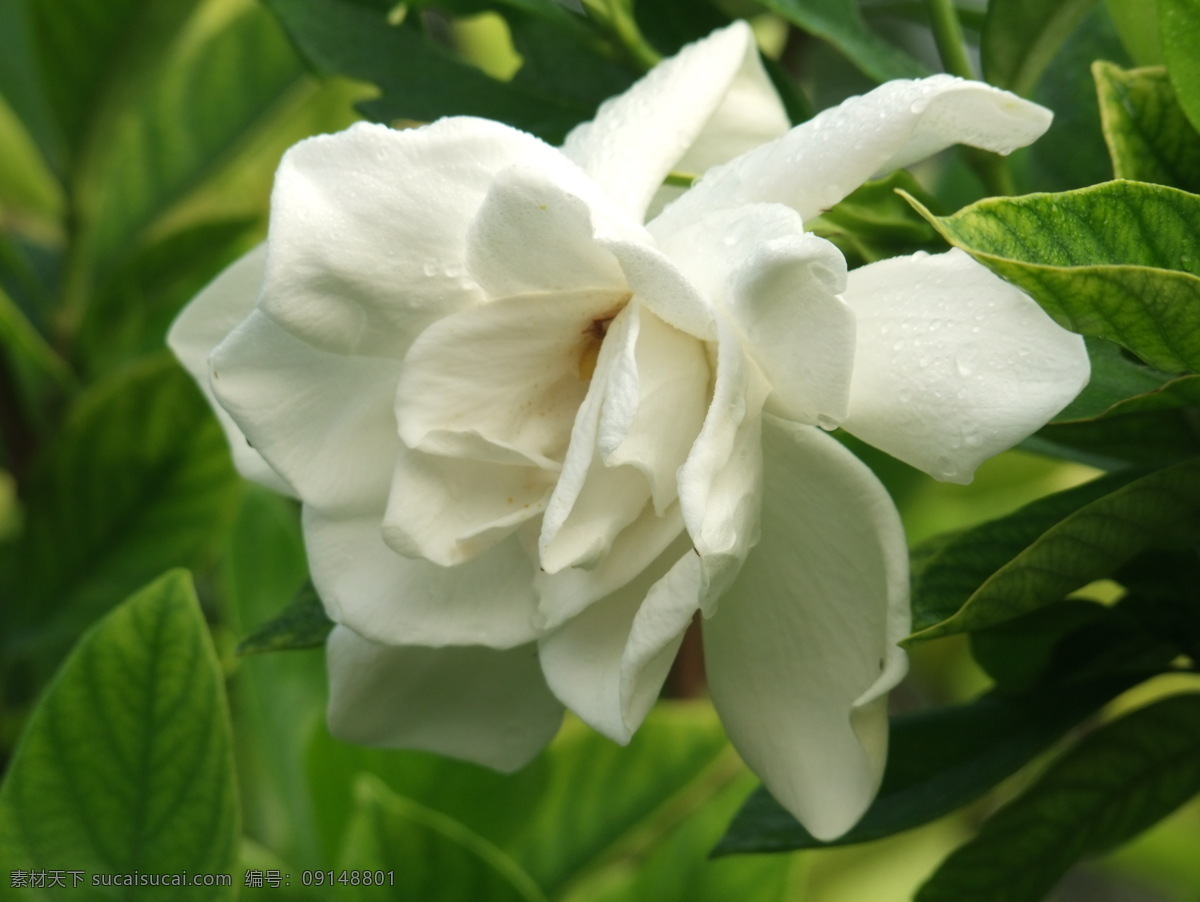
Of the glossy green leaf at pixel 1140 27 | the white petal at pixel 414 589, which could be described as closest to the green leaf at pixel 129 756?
the white petal at pixel 414 589

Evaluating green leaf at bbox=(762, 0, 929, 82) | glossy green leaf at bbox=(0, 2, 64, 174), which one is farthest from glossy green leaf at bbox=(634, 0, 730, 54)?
glossy green leaf at bbox=(0, 2, 64, 174)

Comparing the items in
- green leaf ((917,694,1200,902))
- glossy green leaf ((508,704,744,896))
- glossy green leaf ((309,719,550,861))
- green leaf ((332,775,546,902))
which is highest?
green leaf ((917,694,1200,902))

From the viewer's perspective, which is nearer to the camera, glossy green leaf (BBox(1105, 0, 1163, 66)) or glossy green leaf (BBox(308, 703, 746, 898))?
glossy green leaf (BBox(1105, 0, 1163, 66))

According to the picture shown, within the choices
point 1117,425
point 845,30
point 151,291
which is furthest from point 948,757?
point 151,291

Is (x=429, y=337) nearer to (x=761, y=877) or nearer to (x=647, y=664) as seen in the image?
(x=647, y=664)

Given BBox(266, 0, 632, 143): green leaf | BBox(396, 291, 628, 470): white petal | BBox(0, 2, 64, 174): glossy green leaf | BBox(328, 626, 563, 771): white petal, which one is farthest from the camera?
BBox(0, 2, 64, 174): glossy green leaf

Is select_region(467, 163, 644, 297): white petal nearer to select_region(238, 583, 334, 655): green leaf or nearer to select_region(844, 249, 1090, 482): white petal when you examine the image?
select_region(844, 249, 1090, 482): white petal

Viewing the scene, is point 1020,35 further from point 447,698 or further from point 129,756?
point 129,756
